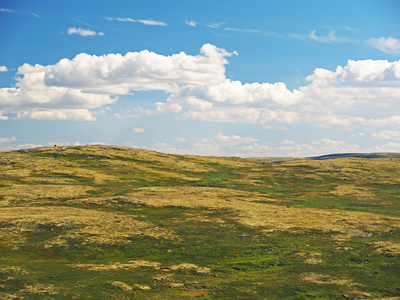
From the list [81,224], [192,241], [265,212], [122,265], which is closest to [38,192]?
[81,224]

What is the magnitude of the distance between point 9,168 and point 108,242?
351ft

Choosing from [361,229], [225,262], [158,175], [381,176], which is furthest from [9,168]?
[381,176]

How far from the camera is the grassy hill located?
133 feet

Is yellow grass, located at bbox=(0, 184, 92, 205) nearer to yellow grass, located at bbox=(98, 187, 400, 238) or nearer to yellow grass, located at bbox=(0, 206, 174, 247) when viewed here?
yellow grass, located at bbox=(98, 187, 400, 238)

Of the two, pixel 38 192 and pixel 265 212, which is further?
pixel 38 192

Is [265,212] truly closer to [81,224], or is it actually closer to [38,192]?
[81,224]

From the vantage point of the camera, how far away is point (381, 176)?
16038cm

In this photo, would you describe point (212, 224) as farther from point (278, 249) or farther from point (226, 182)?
point (226, 182)

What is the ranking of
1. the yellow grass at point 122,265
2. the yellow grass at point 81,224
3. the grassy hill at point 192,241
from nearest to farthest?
the grassy hill at point 192,241
the yellow grass at point 122,265
the yellow grass at point 81,224

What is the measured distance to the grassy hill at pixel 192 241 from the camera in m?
40.7

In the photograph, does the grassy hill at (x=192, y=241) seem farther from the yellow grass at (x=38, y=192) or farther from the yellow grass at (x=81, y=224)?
the yellow grass at (x=38, y=192)

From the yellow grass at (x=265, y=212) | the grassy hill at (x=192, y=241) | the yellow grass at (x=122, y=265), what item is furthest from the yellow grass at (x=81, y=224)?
the yellow grass at (x=265, y=212)

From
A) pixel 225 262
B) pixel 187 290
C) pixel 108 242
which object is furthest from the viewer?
pixel 108 242

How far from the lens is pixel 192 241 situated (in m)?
60.7
